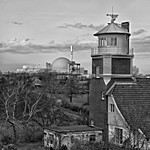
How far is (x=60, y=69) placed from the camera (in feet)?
280

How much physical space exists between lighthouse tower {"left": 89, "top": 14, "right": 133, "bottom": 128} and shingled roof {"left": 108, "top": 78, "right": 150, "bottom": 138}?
1.05 meters

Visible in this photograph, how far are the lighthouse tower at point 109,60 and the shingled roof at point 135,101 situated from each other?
3.44ft

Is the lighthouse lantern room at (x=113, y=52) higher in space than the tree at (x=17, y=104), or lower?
higher

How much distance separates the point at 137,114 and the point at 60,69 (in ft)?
215

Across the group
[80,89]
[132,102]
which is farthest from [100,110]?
[80,89]

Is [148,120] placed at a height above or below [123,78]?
below

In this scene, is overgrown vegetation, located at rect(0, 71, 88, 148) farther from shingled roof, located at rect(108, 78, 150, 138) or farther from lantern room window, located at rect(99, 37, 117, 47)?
lantern room window, located at rect(99, 37, 117, 47)

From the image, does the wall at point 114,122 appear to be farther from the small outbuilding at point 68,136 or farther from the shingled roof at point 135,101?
the small outbuilding at point 68,136

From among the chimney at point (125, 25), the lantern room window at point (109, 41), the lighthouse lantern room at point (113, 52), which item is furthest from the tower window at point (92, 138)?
the chimney at point (125, 25)

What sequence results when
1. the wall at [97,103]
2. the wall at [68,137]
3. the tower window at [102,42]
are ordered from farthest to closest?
the wall at [97,103], the tower window at [102,42], the wall at [68,137]

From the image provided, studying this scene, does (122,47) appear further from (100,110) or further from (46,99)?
(46,99)

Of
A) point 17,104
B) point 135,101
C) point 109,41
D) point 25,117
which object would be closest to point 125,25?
point 109,41

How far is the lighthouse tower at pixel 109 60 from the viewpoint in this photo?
24.1 meters

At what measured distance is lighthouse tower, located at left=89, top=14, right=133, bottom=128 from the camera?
948 inches
